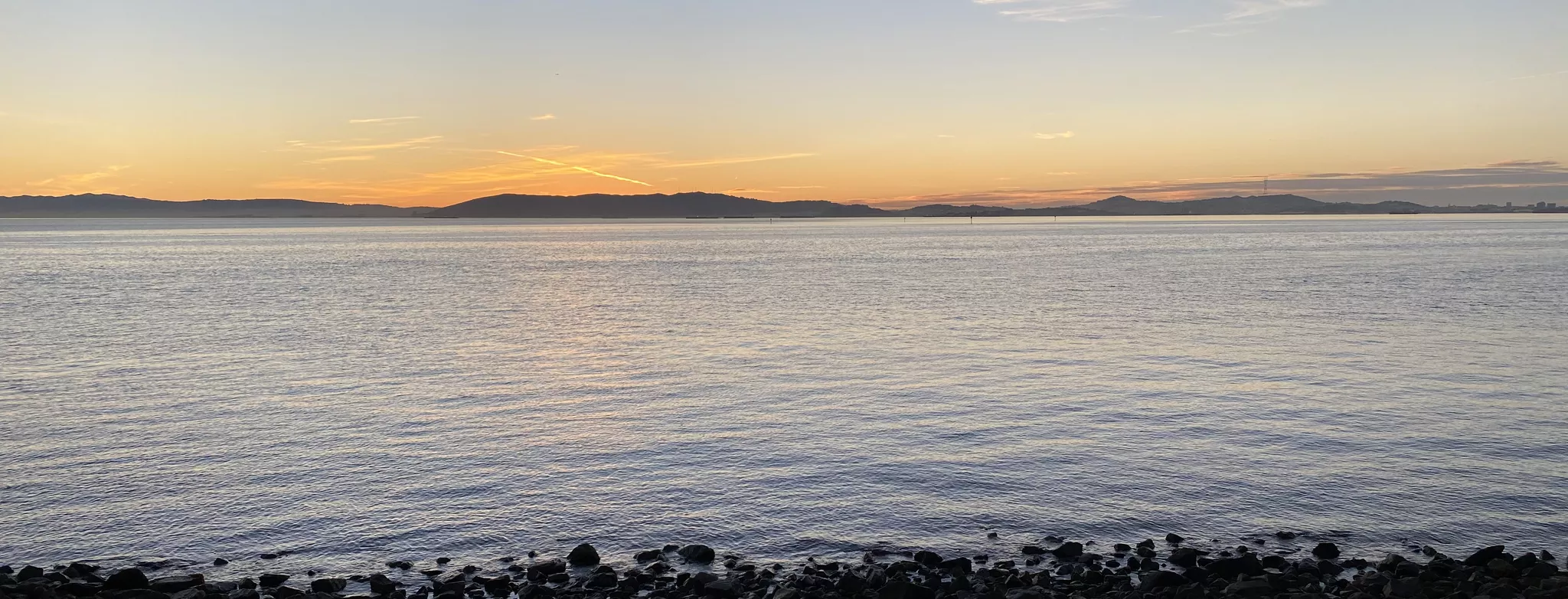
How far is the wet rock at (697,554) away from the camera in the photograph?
39.4 ft

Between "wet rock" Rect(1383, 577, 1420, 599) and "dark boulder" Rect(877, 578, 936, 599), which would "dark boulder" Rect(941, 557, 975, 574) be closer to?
"dark boulder" Rect(877, 578, 936, 599)

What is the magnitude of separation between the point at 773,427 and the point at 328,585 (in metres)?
9.51

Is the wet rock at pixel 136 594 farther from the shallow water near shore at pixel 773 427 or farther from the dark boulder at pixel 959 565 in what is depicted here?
the dark boulder at pixel 959 565

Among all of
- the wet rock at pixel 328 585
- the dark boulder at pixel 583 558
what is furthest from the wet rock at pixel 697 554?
the wet rock at pixel 328 585

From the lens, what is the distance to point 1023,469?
16.1 meters

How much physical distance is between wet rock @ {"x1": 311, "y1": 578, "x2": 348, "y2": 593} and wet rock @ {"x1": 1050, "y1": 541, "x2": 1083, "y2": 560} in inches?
290

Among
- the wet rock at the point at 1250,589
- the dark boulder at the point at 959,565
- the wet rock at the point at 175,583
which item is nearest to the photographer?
the wet rock at the point at 1250,589

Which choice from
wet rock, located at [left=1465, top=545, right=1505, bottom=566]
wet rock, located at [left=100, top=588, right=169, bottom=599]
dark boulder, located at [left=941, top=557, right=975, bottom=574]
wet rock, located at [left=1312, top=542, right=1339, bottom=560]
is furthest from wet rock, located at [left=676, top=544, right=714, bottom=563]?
wet rock, located at [left=1465, top=545, right=1505, bottom=566]

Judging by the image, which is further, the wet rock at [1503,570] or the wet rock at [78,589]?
the wet rock at [1503,570]

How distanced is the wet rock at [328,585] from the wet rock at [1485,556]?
37.1ft

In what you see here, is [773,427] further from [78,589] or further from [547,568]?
[78,589]

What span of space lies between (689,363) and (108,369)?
13.9m

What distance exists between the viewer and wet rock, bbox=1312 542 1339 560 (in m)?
12.0

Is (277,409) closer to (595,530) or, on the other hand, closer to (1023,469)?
(595,530)
